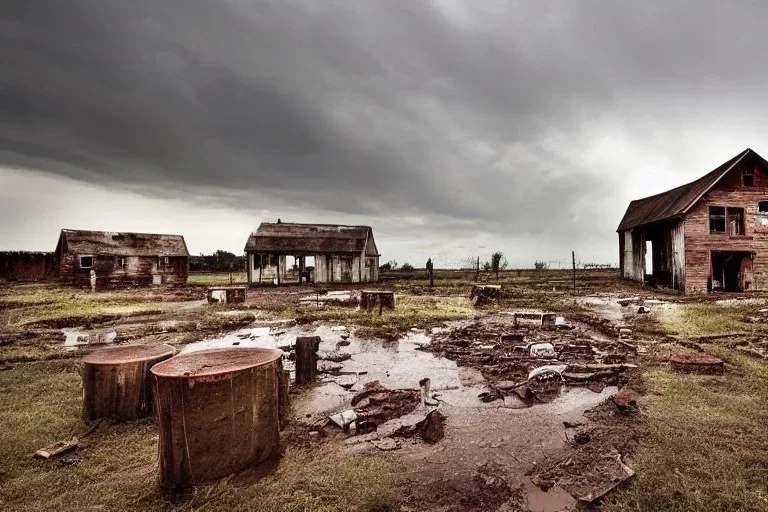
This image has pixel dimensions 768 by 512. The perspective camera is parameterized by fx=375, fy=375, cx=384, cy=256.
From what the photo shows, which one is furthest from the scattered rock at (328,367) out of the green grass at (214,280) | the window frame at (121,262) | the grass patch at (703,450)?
the window frame at (121,262)

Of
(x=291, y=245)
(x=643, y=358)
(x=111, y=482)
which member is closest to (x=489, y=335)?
(x=643, y=358)

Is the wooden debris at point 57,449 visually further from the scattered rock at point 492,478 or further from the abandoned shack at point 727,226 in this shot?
the abandoned shack at point 727,226

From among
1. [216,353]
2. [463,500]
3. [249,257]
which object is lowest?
[463,500]

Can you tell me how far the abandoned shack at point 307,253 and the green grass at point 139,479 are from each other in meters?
26.9

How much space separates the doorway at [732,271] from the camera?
22141 mm

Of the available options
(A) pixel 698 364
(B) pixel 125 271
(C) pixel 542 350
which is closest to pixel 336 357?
(C) pixel 542 350

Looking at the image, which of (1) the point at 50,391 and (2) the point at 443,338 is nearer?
(1) the point at 50,391

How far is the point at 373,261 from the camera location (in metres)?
36.6

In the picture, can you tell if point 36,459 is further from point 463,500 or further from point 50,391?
point 463,500

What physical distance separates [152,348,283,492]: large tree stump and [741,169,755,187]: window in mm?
29469

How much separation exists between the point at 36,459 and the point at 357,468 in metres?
3.64

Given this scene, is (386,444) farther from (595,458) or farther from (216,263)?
(216,263)

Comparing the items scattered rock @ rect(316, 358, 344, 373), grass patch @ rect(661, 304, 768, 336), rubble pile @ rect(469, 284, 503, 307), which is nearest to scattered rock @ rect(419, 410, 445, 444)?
scattered rock @ rect(316, 358, 344, 373)

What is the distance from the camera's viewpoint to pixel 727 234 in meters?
22.0
